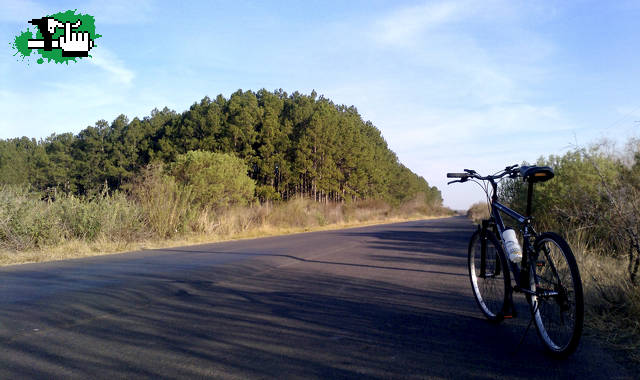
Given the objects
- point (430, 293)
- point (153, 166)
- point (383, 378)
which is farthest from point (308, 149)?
point (383, 378)

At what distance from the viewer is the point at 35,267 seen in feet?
32.4

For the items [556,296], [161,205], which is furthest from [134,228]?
[556,296]

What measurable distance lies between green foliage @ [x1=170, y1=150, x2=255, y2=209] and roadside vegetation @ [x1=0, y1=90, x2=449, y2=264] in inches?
3.5

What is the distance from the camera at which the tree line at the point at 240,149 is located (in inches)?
1941

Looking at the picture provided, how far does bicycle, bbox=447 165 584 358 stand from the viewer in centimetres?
370

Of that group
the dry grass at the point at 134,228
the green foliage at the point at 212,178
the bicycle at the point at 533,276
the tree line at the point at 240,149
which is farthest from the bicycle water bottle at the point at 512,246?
the tree line at the point at 240,149

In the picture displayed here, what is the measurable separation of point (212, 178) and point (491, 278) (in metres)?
24.8

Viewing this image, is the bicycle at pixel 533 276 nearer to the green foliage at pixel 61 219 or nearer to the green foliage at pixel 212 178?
the green foliage at pixel 61 219

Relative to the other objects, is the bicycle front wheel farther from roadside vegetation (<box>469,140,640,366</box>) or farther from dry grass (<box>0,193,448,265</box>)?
dry grass (<box>0,193,448,265</box>)

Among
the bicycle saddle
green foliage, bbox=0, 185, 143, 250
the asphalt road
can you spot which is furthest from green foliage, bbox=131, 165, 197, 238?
the bicycle saddle

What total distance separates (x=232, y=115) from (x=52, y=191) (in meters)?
36.5

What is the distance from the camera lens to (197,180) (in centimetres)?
2689

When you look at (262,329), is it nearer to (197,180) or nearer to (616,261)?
(616,261)

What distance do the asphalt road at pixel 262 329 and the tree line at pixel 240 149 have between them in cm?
3959
